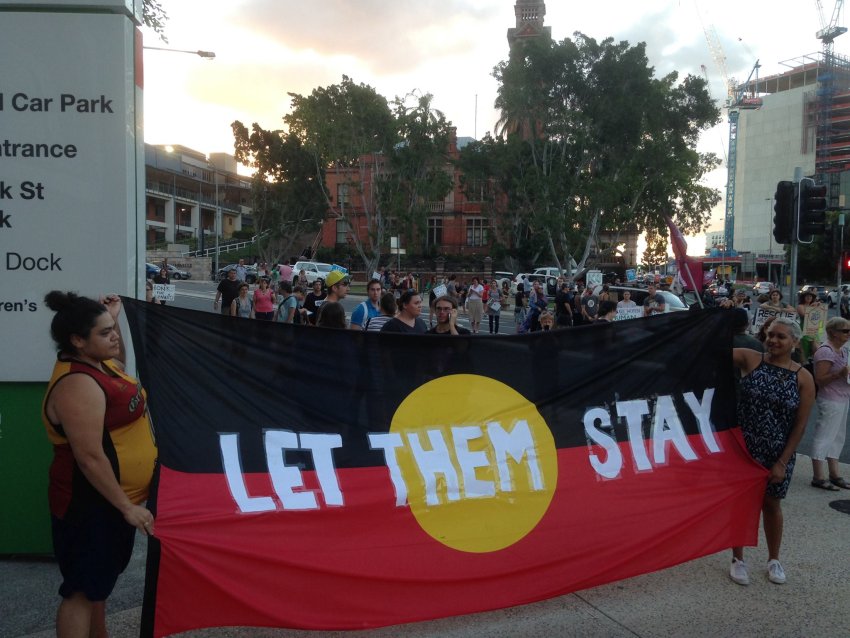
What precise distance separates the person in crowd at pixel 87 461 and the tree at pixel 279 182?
43110 mm

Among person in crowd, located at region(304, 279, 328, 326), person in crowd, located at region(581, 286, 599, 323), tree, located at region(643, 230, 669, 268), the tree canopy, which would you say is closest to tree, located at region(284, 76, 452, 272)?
the tree canopy

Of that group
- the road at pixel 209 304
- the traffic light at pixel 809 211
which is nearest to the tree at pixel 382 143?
the road at pixel 209 304

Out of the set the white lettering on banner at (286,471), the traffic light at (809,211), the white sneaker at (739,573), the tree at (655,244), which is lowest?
the white sneaker at (739,573)

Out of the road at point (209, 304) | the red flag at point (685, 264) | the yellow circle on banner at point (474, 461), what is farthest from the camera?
the road at point (209, 304)

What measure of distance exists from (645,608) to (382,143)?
38.2 m

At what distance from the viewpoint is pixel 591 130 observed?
34969 mm

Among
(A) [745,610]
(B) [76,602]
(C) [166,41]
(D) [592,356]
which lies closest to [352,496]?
(B) [76,602]

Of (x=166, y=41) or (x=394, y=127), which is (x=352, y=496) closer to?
(x=166, y=41)

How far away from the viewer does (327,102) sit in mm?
39031

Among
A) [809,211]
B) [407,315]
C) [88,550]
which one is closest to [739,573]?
[407,315]

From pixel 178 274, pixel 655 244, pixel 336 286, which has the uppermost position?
pixel 655 244

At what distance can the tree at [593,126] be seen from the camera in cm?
3431

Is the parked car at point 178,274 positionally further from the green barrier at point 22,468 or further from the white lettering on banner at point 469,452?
the white lettering on banner at point 469,452

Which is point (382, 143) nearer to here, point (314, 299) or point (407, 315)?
point (314, 299)
